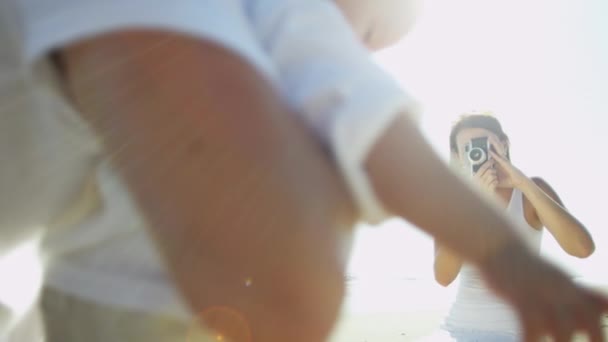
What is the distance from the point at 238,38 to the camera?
30cm

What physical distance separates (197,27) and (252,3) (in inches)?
2.9

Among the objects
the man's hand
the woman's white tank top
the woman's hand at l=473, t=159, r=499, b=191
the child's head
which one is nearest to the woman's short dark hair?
the woman's hand at l=473, t=159, r=499, b=191

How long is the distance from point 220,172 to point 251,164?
2 cm

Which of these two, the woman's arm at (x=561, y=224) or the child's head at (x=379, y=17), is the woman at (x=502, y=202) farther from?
the child's head at (x=379, y=17)

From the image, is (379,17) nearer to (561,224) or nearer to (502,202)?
(502,202)

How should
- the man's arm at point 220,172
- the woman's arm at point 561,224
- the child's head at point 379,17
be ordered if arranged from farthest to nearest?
the woman's arm at point 561,224 → the child's head at point 379,17 → the man's arm at point 220,172

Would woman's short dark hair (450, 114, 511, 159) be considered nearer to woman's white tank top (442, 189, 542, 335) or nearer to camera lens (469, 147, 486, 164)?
camera lens (469, 147, 486, 164)

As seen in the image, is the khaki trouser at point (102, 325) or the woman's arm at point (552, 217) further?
the woman's arm at point (552, 217)

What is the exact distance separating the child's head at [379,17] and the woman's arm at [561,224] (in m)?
1.51

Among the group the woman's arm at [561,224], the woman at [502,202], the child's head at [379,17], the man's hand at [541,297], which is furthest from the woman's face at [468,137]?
the man's hand at [541,297]

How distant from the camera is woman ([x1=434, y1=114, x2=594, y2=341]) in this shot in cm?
177

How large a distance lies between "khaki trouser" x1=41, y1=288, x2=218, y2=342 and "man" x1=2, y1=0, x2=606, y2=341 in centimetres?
5

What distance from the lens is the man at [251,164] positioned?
0.29 meters

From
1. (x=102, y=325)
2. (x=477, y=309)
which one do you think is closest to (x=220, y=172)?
(x=102, y=325)
